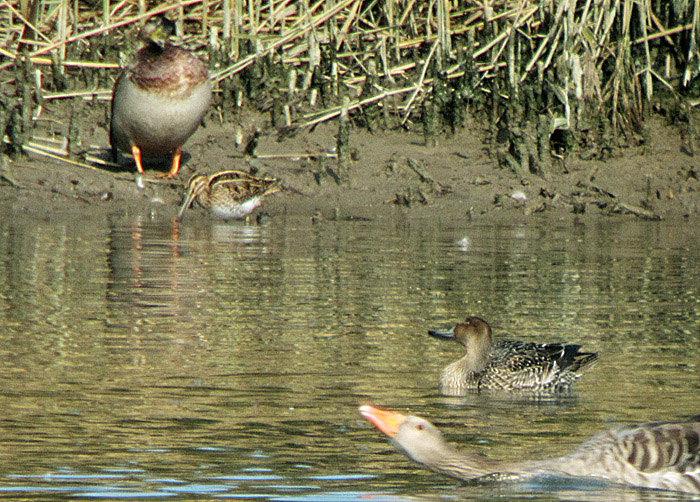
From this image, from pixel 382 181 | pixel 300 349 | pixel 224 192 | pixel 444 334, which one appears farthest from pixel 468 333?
pixel 382 181

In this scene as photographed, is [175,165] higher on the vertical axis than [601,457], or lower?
higher

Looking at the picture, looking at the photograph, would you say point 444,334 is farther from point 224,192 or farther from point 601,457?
point 224,192

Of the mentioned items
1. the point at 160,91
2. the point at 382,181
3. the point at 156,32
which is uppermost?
the point at 156,32

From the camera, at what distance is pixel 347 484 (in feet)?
14.5

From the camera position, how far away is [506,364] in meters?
6.68

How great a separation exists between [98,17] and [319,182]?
12.7 feet

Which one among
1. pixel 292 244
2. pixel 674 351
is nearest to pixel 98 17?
pixel 292 244

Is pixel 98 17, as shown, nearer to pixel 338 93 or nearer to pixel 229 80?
pixel 229 80

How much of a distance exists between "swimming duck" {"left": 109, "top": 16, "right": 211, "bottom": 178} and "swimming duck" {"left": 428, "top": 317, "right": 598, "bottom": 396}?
6.64 metres

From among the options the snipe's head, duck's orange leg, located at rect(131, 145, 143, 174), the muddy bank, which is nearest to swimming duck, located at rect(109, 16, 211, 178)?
the snipe's head

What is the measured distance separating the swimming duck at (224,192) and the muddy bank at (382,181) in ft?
1.06

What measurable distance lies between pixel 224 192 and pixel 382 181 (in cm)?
170

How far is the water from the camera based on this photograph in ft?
15.2

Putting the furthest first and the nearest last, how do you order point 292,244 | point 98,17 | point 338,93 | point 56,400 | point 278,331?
1. point 98,17
2. point 338,93
3. point 292,244
4. point 278,331
5. point 56,400
